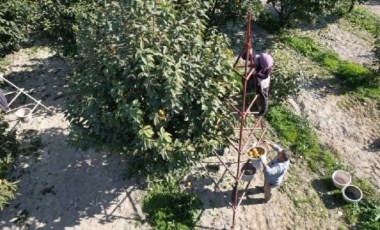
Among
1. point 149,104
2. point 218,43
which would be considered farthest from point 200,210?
point 218,43

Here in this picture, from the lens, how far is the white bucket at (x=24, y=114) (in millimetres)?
8977

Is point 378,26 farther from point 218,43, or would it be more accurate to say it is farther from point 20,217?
point 20,217

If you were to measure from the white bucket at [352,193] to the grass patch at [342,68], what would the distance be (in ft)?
10.3

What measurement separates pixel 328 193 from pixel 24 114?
6.67 m

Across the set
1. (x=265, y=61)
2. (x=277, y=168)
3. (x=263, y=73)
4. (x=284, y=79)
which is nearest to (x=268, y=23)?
(x=284, y=79)

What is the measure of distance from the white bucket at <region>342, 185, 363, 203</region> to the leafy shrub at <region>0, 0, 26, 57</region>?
8526 mm

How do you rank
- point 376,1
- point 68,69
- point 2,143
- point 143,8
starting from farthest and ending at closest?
point 376,1 → point 68,69 → point 2,143 → point 143,8

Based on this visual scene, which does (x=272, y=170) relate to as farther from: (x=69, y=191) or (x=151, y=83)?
(x=69, y=191)

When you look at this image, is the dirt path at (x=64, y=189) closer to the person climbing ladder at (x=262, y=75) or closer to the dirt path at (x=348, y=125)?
the person climbing ladder at (x=262, y=75)

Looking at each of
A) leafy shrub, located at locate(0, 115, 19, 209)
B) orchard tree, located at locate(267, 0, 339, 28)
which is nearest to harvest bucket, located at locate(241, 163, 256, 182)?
leafy shrub, located at locate(0, 115, 19, 209)

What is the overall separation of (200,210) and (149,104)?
2636 mm

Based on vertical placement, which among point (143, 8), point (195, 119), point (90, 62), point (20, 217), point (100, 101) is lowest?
point (20, 217)

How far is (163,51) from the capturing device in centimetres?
570

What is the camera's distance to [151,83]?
569 cm
